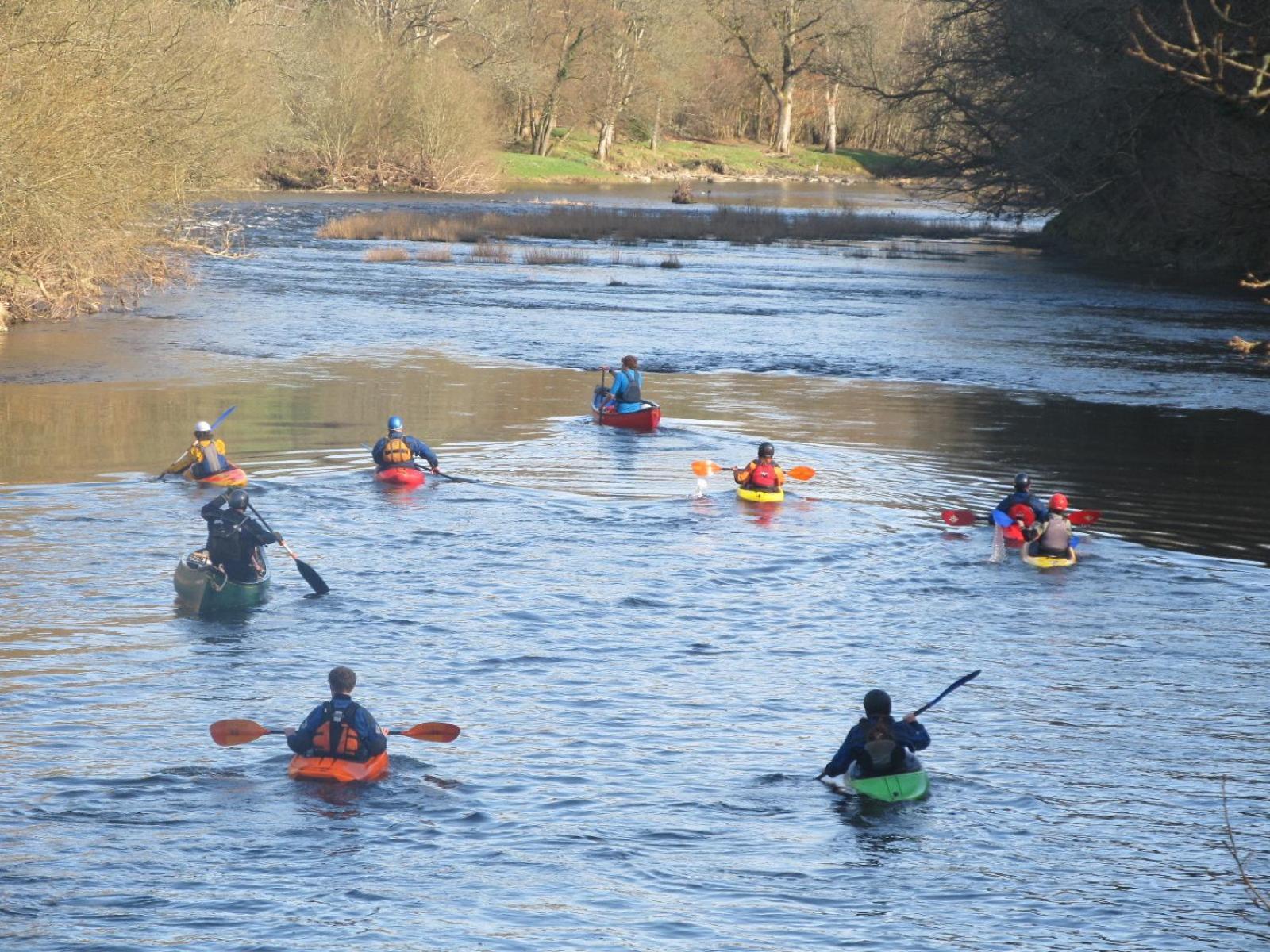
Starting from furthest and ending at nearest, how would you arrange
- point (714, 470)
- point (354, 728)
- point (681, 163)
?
point (681, 163)
point (714, 470)
point (354, 728)

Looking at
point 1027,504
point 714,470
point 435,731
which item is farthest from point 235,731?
point 714,470

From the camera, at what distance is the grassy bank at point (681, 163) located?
106 m

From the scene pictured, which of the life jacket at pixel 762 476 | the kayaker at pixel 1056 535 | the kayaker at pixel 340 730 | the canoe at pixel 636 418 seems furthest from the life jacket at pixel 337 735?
the canoe at pixel 636 418

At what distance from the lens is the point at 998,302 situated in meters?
50.0

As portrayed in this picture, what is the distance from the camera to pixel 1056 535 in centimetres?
1942

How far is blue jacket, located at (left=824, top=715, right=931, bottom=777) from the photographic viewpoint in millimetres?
12664

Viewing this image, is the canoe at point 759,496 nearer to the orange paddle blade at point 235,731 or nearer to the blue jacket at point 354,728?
the blue jacket at point 354,728

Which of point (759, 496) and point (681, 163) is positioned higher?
point (681, 163)

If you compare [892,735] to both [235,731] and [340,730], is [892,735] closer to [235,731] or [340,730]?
[340,730]

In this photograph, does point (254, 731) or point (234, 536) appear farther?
point (234, 536)

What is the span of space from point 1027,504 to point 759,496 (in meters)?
4.07

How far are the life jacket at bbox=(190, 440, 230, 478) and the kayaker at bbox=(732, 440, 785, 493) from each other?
7.24 m

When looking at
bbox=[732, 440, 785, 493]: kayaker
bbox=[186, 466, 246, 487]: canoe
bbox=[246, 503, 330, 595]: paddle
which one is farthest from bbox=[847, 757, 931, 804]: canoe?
bbox=[186, 466, 246, 487]: canoe

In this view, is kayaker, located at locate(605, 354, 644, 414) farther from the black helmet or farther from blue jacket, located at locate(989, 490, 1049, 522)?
the black helmet
